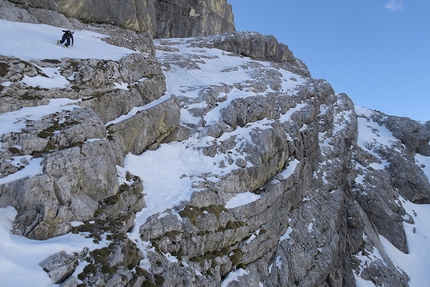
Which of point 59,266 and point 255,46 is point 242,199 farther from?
point 255,46

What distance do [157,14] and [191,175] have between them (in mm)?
64131

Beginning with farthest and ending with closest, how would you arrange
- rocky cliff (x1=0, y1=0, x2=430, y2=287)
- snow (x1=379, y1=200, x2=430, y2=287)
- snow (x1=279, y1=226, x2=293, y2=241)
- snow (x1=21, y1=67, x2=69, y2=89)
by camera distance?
snow (x1=379, y1=200, x2=430, y2=287) → snow (x1=279, y1=226, x2=293, y2=241) → snow (x1=21, y1=67, x2=69, y2=89) → rocky cliff (x1=0, y1=0, x2=430, y2=287)

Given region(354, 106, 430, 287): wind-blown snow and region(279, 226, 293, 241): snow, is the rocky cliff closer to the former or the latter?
region(279, 226, 293, 241): snow

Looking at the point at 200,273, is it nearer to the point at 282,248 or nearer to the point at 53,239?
the point at 53,239

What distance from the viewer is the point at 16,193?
37.8ft

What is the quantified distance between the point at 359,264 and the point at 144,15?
164ft

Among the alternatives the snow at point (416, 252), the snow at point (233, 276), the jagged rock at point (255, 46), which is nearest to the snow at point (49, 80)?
the snow at point (233, 276)

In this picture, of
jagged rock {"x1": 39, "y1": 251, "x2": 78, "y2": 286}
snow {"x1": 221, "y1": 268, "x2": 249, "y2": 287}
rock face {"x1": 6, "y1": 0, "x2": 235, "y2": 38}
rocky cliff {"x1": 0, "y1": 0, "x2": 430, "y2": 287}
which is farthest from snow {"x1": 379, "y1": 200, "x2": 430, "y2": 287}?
rock face {"x1": 6, "y1": 0, "x2": 235, "y2": 38}

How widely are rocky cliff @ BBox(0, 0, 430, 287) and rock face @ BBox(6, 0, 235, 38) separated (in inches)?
10.6

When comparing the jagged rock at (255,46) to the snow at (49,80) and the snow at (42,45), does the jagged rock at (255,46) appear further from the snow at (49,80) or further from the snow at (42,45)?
the snow at (49,80)

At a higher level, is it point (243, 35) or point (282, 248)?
point (243, 35)

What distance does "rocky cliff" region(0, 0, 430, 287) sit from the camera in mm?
13031

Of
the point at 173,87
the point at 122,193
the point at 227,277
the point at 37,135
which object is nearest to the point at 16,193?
the point at 37,135

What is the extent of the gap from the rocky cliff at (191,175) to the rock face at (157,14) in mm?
269
